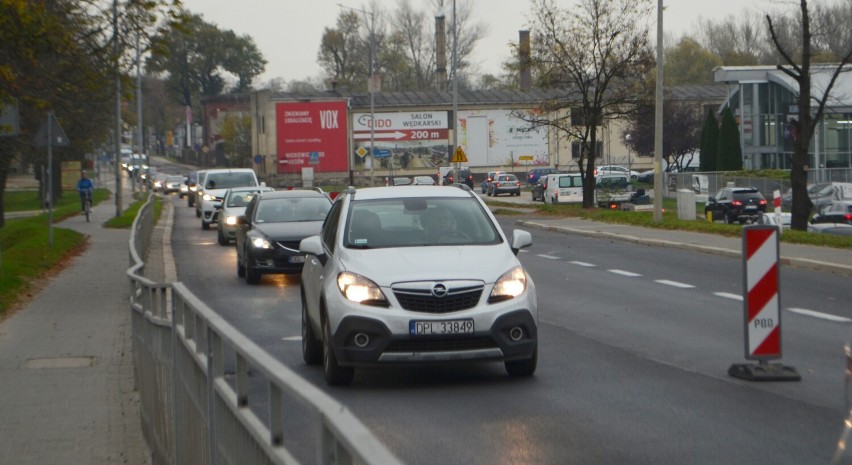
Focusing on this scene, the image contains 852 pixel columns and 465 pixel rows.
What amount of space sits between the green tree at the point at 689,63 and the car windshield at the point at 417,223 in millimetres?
114238

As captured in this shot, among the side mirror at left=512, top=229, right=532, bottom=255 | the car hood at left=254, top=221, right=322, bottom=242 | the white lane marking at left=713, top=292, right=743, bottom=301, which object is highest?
the side mirror at left=512, top=229, right=532, bottom=255

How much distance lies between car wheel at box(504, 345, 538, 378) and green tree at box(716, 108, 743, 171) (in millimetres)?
56181

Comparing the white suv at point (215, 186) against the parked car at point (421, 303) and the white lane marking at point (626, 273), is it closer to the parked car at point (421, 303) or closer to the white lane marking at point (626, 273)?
the white lane marking at point (626, 273)

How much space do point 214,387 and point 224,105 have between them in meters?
139

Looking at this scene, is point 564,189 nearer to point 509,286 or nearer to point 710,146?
point 710,146

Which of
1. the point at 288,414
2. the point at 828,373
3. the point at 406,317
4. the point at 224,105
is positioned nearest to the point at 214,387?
the point at 288,414

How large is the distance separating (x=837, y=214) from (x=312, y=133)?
209ft

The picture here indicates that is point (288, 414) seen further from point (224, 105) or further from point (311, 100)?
point (224, 105)

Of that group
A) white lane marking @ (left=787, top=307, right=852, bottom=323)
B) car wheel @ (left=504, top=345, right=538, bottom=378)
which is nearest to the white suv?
white lane marking @ (left=787, top=307, right=852, bottom=323)

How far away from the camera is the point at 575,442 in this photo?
25.5ft

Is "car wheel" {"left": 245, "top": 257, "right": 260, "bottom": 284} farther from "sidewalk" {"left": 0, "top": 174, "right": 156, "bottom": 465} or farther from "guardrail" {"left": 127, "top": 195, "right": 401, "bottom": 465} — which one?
"guardrail" {"left": 127, "top": 195, "right": 401, "bottom": 465}

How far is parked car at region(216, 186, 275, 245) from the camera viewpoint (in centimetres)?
3117

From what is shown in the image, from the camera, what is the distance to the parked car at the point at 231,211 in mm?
31172

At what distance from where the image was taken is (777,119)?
230 ft
